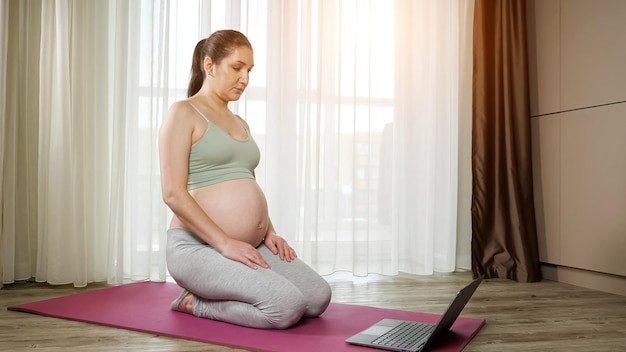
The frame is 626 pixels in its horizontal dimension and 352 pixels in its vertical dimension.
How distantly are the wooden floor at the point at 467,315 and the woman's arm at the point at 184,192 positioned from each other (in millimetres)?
344

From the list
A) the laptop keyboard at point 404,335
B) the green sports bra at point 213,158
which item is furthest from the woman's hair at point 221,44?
the laptop keyboard at point 404,335

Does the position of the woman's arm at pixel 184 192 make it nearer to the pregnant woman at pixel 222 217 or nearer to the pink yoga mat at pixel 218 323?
the pregnant woman at pixel 222 217

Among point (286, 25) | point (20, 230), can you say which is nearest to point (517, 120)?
point (286, 25)

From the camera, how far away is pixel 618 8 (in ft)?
10.0

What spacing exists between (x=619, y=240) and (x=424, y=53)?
1454mm

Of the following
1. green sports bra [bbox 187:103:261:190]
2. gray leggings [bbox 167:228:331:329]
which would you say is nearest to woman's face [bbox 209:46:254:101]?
green sports bra [bbox 187:103:261:190]

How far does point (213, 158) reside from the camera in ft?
7.43

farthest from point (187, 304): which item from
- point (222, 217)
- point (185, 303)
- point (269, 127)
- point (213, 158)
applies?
point (269, 127)

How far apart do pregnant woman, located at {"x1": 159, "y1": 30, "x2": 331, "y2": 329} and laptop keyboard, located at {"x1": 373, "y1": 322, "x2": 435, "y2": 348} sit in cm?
31

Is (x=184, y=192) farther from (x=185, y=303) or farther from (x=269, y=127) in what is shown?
(x=269, y=127)

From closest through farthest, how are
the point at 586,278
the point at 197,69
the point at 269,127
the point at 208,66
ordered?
the point at 208,66 → the point at 197,69 → the point at 586,278 → the point at 269,127

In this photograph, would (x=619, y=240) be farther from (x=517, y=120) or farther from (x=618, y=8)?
(x=618, y=8)

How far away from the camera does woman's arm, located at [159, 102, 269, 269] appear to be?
6.96 ft

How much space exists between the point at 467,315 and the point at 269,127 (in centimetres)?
151
